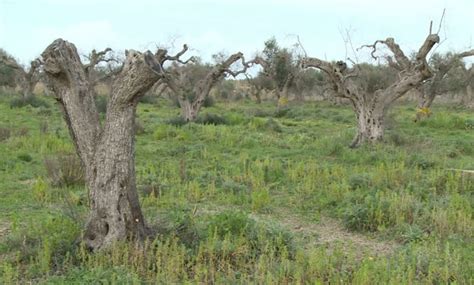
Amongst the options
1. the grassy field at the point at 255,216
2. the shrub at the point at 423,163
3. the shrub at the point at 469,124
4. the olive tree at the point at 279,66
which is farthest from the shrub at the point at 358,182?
the olive tree at the point at 279,66

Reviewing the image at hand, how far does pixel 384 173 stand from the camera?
34.2 feet

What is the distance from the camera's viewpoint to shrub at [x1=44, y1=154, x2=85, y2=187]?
384 inches

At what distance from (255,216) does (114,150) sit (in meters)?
2.73

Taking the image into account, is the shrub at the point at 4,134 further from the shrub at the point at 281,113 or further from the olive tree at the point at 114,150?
the shrub at the point at 281,113

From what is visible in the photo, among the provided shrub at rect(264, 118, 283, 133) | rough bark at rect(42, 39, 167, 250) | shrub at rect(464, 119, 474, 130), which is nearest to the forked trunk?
rough bark at rect(42, 39, 167, 250)

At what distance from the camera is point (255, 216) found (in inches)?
316

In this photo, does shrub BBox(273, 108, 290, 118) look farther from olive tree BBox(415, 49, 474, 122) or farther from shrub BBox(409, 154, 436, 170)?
shrub BBox(409, 154, 436, 170)

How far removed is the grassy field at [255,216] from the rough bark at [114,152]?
0.93ft

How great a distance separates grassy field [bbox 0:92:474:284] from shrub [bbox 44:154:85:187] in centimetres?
3

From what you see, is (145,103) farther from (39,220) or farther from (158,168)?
(39,220)

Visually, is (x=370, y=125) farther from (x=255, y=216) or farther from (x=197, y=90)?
(x=255, y=216)

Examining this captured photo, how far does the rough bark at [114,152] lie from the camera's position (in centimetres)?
594

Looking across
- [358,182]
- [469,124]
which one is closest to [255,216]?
[358,182]

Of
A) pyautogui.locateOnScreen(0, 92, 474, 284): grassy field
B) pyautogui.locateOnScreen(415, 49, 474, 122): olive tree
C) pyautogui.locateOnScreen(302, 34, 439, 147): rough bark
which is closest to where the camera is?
pyautogui.locateOnScreen(0, 92, 474, 284): grassy field
